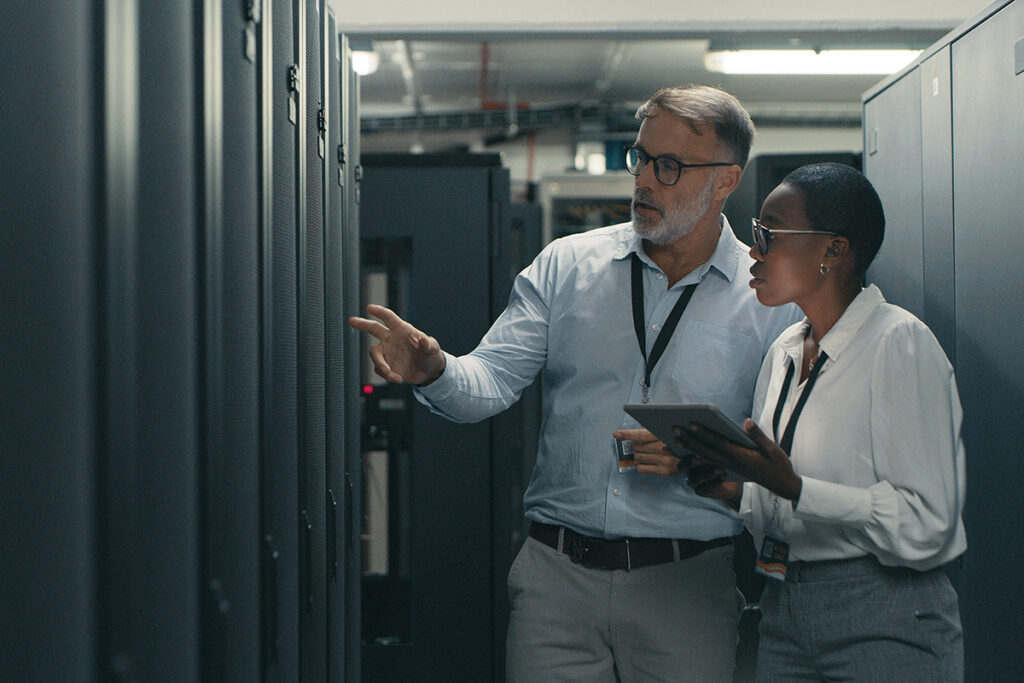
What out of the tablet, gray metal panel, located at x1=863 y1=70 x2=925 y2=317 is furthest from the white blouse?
gray metal panel, located at x1=863 y1=70 x2=925 y2=317

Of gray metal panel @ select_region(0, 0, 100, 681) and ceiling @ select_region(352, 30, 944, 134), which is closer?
gray metal panel @ select_region(0, 0, 100, 681)

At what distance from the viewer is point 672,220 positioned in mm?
1546

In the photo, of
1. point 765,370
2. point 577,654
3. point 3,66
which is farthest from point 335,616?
point 3,66

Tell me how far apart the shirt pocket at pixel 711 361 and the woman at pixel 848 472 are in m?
0.14

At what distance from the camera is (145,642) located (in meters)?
0.72

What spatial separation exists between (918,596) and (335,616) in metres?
0.98

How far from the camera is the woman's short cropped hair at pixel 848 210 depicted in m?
1.36

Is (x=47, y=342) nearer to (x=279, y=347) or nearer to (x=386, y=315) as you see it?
(x=279, y=347)

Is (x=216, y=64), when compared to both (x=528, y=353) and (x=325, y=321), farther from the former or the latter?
(x=528, y=353)

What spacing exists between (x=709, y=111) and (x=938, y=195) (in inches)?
27.2

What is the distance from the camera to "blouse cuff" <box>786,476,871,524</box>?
1202mm

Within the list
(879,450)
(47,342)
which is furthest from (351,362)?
(47,342)

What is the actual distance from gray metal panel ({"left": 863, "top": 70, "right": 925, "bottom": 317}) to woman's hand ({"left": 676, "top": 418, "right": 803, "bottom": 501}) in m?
1.01

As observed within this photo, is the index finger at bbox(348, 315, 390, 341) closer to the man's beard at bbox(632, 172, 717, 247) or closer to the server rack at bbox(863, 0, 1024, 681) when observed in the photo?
the man's beard at bbox(632, 172, 717, 247)
